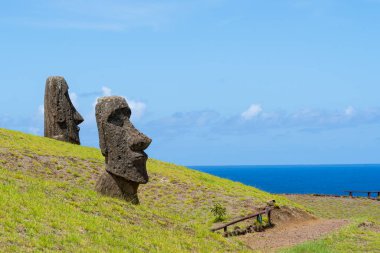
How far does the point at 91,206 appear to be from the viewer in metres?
22.0

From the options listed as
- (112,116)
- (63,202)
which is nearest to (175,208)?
(112,116)

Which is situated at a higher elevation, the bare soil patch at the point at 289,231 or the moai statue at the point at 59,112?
the moai statue at the point at 59,112

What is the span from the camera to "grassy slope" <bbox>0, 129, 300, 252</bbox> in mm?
17031

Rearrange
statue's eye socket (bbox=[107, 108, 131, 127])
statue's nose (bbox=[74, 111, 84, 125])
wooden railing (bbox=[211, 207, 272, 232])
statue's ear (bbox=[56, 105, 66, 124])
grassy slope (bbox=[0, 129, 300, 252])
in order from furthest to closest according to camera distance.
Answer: statue's nose (bbox=[74, 111, 84, 125]) < statue's ear (bbox=[56, 105, 66, 124]) < wooden railing (bbox=[211, 207, 272, 232]) < statue's eye socket (bbox=[107, 108, 131, 127]) < grassy slope (bbox=[0, 129, 300, 252])

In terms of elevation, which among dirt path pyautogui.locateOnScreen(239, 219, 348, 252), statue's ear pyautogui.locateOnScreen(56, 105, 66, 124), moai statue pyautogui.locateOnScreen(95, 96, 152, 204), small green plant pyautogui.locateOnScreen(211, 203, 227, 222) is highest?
statue's ear pyautogui.locateOnScreen(56, 105, 66, 124)

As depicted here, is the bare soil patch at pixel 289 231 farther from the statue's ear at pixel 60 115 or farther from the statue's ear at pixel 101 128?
the statue's ear at pixel 60 115

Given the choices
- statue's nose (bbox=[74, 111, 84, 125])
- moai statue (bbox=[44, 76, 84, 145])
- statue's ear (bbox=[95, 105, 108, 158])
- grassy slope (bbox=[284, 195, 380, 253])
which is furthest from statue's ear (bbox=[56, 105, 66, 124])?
statue's ear (bbox=[95, 105, 108, 158])

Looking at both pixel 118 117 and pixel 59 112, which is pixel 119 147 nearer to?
pixel 118 117

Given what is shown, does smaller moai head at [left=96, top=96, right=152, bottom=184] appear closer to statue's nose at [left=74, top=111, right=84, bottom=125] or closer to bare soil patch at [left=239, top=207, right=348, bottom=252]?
bare soil patch at [left=239, top=207, right=348, bottom=252]

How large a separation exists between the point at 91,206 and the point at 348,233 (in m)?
13.0

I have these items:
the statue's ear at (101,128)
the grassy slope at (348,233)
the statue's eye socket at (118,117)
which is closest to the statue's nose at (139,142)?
the statue's eye socket at (118,117)

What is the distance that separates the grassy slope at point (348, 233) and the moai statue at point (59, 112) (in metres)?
19.3

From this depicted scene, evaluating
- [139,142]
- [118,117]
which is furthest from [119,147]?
[118,117]

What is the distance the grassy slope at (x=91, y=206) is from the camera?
17.0 metres
